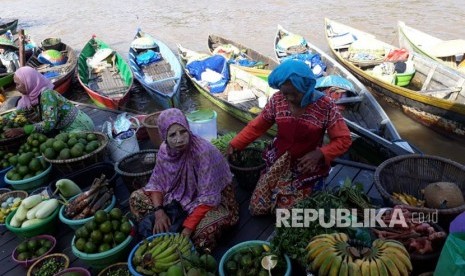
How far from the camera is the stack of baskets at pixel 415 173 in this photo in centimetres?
292

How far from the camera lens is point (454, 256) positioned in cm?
160

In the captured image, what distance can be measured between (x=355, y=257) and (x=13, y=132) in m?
3.92

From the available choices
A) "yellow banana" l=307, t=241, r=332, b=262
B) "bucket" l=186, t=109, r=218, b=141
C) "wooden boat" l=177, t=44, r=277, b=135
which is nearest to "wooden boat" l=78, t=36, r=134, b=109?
"wooden boat" l=177, t=44, r=277, b=135

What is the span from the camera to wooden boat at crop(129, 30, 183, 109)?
294 inches

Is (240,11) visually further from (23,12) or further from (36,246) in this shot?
(36,246)

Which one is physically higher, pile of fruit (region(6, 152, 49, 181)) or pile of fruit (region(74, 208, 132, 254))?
pile of fruit (region(74, 208, 132, 254))

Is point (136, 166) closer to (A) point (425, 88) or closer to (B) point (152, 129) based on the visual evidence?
(B) point (152, 129)

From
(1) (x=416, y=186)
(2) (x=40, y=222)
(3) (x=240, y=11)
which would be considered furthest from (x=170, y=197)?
(3) (x=240, y=11)

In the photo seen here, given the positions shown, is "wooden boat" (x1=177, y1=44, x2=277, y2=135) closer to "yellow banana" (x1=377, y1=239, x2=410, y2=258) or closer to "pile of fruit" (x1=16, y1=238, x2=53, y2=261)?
"pile of fruit" (x1=16, y1=238, x2=53, y2=261)

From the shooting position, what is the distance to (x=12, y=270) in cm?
297

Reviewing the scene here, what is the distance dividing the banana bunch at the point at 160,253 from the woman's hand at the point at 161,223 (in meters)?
0.19

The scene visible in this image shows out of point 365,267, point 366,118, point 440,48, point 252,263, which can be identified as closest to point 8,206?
point 252,263

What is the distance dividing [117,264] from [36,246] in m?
0.88

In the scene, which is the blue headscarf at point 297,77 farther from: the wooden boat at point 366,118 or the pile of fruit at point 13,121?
the pile of fruit at point 13,121
